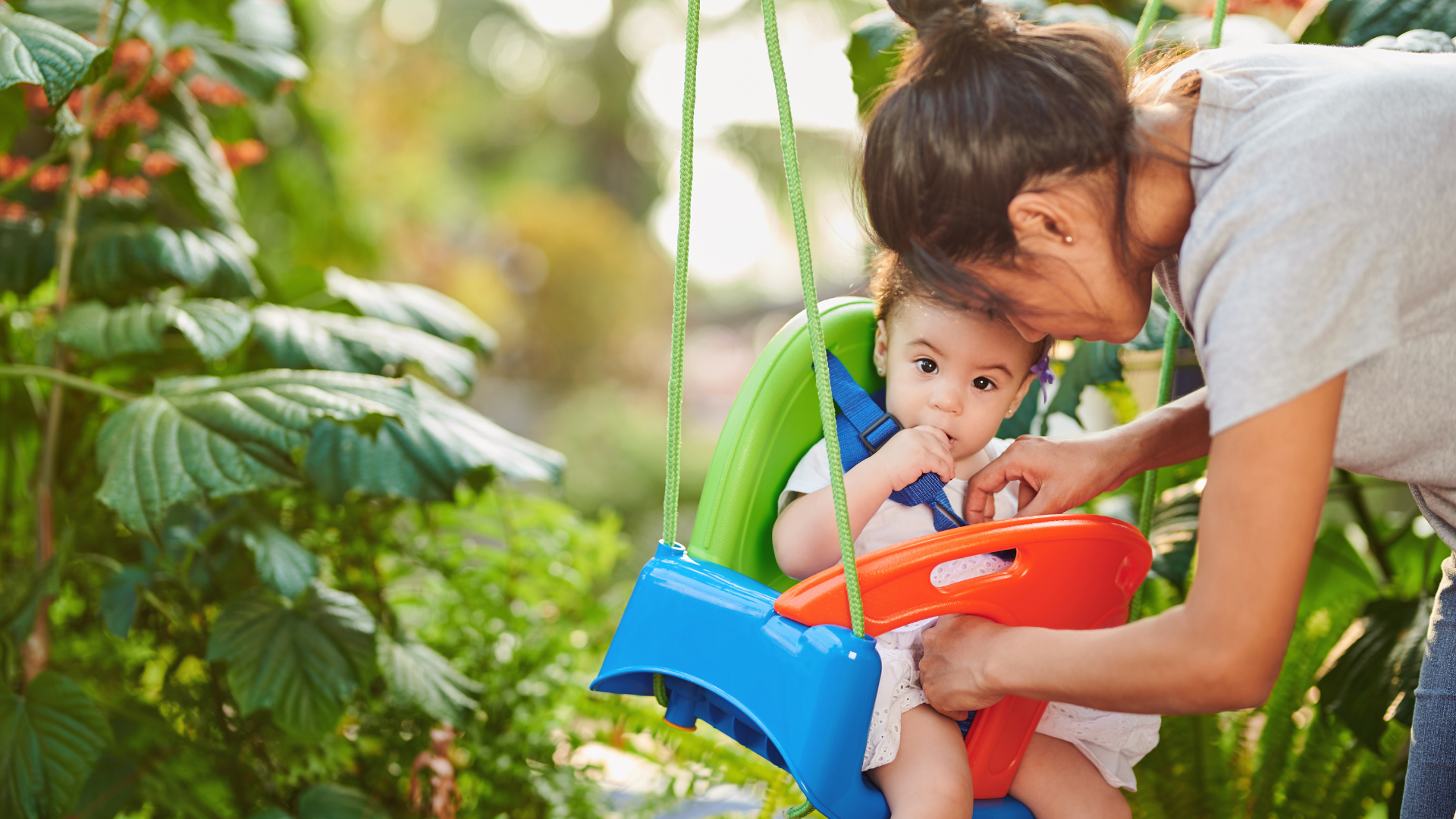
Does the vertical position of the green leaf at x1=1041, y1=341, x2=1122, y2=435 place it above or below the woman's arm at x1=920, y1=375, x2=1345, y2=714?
below

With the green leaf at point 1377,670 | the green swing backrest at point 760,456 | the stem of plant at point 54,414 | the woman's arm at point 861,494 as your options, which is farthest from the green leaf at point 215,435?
the green leaf at point 1377,670

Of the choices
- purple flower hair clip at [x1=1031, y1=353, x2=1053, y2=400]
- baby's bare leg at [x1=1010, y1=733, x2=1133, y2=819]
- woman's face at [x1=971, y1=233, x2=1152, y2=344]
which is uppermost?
woman's face at [x1=971, y1=233, x2=1152, y2=344]

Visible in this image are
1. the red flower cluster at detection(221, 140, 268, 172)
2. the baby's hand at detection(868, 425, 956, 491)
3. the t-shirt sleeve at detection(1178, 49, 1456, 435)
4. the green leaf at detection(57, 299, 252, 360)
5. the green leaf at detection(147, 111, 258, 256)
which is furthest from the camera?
the red flower cluster at detection(221, 140, 268, 172)

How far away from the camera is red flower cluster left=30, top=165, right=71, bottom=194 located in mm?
1689

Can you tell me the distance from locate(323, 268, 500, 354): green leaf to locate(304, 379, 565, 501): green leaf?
1.48ft

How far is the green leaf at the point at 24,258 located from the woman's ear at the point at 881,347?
1.42 m

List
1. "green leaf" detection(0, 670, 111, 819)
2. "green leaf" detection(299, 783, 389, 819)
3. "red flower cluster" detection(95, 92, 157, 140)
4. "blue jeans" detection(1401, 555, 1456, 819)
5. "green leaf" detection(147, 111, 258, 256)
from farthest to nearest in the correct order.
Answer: "green leaf" detection(147, 111, 258, 256), "red flower cluster" detection(95, 92, 157, 140), "green leaf" detection(299, 783, 389, 819), "green leaf" detection(0, 670, 111, 819), "blue jeans" detection(1401, 555, 1456, 819)

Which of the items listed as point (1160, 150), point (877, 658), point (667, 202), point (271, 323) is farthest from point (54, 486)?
point (667, 202)

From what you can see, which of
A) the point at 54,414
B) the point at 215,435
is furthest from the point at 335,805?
the point at 54,414

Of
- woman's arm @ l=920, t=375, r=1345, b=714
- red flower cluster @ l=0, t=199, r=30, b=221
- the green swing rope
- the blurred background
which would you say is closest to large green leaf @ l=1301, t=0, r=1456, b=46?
the blurred background

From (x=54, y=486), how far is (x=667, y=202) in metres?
12.8

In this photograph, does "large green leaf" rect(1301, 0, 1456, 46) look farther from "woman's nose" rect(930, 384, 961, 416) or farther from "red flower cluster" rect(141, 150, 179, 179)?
"red flower cluster" rect(141, 150, 179, 179)

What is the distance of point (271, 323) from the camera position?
157 centimetres

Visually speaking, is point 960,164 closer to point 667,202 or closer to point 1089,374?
point 1089,374
